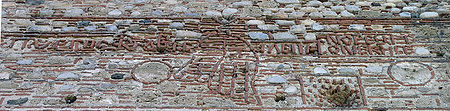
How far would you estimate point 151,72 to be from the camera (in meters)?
7.36

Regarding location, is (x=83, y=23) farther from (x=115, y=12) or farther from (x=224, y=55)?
(x=224, y=55)

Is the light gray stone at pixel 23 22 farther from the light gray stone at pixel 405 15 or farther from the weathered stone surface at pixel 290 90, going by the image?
the light gray stone at pixel 405 15

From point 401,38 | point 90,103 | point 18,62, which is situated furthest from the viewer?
point 401,38

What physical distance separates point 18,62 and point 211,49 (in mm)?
2519

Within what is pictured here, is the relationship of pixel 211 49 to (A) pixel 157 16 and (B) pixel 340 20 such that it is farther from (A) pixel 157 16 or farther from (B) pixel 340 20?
(B) pixel 340 20

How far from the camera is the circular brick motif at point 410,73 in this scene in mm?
7281

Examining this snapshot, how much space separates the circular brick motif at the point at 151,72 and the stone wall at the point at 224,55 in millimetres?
13

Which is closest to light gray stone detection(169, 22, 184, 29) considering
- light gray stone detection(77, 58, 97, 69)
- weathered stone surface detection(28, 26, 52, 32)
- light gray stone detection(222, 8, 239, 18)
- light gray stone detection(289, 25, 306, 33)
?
light gray stone detection(222, 8, 239, 18)

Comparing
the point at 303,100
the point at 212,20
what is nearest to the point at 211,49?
the point at 212,20

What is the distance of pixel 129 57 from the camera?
7.55 metres

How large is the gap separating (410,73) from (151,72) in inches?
131

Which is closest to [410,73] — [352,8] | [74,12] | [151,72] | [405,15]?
[405,15]

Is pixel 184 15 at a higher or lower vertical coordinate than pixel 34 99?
higher

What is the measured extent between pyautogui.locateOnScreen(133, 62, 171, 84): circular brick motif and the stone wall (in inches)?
0.5
